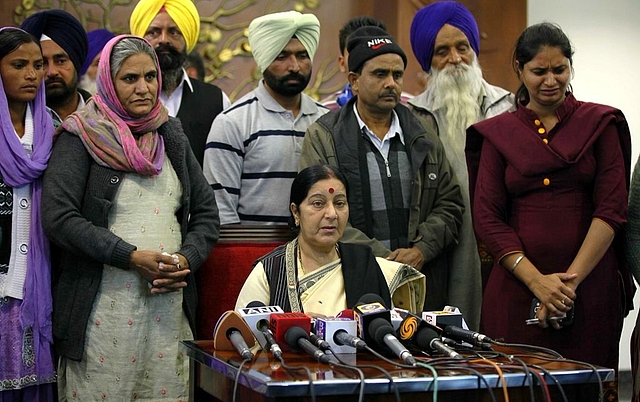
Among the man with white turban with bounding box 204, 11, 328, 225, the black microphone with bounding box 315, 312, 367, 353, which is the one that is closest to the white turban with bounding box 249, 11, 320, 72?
Answer: the man with white turban with bounding box 204, 11, 328, 225

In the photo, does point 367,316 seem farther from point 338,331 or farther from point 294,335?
point 294,335

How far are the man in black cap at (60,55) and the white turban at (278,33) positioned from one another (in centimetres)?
79

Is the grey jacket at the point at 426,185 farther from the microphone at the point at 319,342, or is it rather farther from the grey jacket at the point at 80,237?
the microphone at the point at 319,342

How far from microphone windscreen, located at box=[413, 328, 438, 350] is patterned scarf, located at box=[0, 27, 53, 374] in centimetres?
151

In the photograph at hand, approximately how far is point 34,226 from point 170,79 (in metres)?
1.29

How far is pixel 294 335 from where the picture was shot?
2586mm

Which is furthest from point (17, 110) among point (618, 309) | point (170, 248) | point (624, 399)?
point (624, 399)

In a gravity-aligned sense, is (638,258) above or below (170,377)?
above

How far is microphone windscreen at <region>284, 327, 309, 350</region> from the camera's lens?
2.58 meters

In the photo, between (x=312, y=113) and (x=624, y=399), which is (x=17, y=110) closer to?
(x=312, y=113)

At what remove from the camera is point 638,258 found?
366cm

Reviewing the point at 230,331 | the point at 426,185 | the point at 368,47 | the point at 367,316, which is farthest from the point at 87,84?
the point at 367,316

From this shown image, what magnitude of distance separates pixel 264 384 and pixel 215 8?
3933mm

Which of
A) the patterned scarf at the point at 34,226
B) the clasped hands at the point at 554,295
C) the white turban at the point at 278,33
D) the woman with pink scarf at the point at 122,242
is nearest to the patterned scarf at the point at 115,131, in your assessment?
the woman with pink scarf at the point at 122,242
